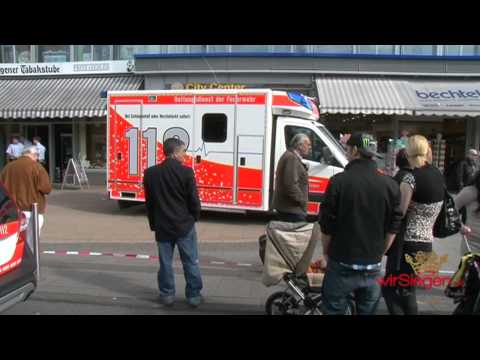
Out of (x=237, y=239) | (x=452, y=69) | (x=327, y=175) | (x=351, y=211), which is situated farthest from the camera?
(x=452, y=69)

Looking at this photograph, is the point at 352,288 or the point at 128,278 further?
the point at 128,278

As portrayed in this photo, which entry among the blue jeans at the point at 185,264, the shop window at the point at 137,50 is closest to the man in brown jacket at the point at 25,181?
the blue jeans at the point at 185,264

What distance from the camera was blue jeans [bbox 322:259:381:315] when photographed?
302 centimetres

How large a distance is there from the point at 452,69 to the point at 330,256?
46.3 feet

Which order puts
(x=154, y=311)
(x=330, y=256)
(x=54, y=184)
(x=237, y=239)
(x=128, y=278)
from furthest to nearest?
(x=54, y=184) → (x=237, y=239) → (x=128, y=278) → (x=154, y=311) → (x=330, y=256)

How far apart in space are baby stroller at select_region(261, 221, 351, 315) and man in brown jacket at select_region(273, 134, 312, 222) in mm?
889

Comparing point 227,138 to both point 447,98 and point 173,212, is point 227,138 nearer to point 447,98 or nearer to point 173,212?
point 173,212

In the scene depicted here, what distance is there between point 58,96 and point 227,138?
945 cm

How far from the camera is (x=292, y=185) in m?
4.82

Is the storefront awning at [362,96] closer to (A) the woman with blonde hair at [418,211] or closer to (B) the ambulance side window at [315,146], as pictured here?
(B) the ambulance side window at [315,146]

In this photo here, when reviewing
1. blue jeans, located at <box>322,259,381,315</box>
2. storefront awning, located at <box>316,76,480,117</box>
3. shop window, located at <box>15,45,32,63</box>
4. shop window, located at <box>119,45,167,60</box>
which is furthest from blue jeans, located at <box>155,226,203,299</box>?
shop window, located at <box>15,45,32,63</box>
